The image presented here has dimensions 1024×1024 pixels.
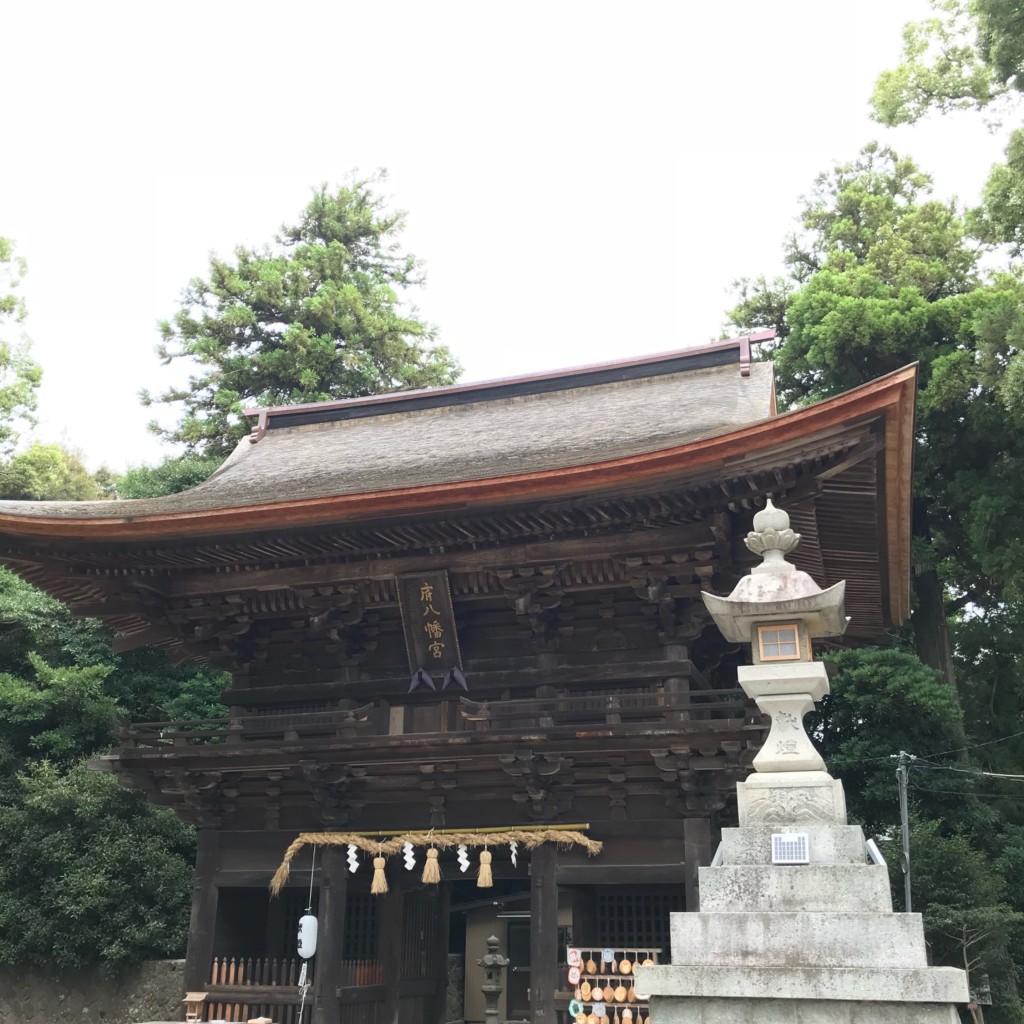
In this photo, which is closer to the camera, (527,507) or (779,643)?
(779,643)

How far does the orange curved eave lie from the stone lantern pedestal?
1745mm

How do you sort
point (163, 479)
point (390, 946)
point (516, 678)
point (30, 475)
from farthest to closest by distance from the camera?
1. point (30, 475)
2. point (163, 479)
3. point (390, 946)
4. point (516, 678)

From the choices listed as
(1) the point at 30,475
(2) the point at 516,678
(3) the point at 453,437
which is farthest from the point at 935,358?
(1) the point at 30,475

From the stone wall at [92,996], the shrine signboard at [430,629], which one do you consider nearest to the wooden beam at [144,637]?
the shrine signboard at [430,629]

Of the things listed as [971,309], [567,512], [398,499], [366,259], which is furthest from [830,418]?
[366,259]

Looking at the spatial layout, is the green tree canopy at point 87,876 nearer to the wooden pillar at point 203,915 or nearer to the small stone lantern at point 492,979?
A: the wooden pillar at point 203,915

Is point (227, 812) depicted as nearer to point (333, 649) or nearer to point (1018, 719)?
point (333, 649)

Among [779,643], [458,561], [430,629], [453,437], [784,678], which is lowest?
[784,678]

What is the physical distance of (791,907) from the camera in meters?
7.06

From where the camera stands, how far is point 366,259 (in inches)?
1352

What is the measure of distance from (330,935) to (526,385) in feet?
30.2

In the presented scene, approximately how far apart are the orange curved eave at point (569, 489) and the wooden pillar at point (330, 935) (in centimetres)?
409

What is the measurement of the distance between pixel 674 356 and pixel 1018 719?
1451 centimetres

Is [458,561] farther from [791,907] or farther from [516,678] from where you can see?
[791,907]
